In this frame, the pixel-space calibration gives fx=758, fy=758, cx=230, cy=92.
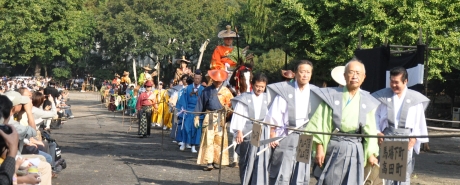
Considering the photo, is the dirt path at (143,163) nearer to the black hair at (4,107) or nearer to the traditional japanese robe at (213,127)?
the traditional japanese robe at (213,127)

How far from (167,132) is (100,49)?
175 ft

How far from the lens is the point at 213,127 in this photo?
543 inches

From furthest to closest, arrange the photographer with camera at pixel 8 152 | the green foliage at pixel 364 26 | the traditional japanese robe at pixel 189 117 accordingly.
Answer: the green foliage at pixel 364 26, the traditional japanese robe at pixel 189 117, the photographer with camera at pixel 8 152

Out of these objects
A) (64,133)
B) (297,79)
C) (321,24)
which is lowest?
(64,133)

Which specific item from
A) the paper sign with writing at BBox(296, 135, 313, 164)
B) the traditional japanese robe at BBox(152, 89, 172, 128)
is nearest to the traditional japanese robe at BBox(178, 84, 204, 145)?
the traditional japanese robe at BBox(152, 89, 172, 128)

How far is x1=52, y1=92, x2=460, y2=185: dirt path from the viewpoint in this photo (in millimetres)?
12078

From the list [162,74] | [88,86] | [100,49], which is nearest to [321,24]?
[162,74]

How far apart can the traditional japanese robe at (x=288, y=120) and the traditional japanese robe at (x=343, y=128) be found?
3.23ft

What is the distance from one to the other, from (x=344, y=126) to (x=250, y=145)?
2914 millimetres

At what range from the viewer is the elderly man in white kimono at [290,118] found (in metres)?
8.59

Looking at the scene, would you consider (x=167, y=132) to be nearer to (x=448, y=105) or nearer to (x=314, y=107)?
(x=448, y=105)

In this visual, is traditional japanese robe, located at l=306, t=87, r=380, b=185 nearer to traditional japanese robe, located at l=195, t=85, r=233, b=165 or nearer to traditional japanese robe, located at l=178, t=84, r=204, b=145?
traditional japanese robe, located at l=195, t=85, r=233, b=165

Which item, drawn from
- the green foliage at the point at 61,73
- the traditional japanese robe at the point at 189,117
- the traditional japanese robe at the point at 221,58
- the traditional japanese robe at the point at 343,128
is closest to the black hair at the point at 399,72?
the traditional japanese robe at the point at 343,128

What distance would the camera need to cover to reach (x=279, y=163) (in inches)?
355
